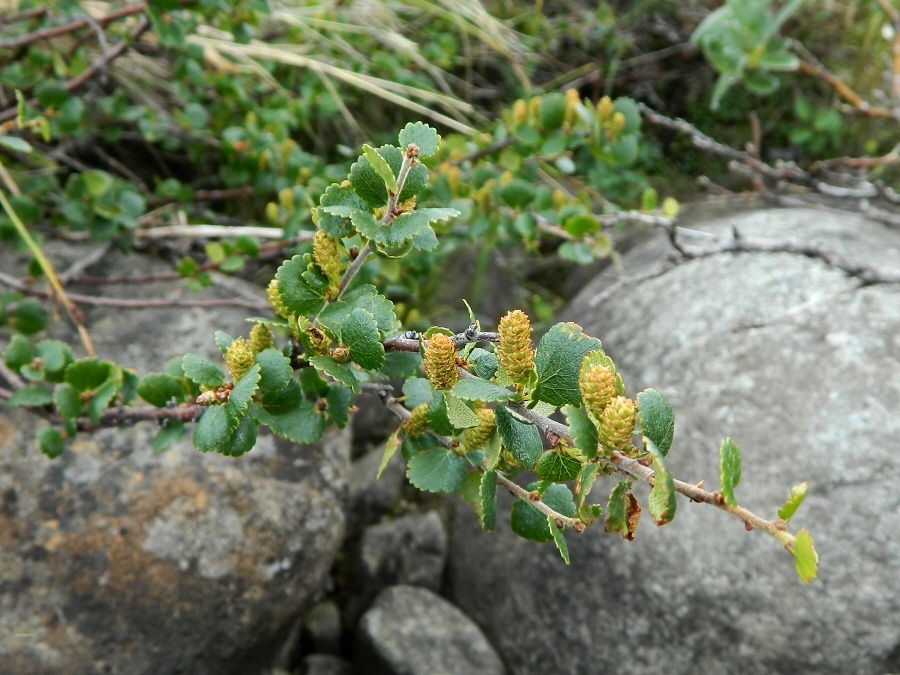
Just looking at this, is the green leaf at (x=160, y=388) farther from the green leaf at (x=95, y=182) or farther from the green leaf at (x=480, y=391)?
the green leaf at (x=95, y=182)

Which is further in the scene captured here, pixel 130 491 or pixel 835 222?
pixel 835 222

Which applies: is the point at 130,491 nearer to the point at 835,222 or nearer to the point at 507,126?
the point at 507,126

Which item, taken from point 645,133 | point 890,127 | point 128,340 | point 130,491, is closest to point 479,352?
point 130,491

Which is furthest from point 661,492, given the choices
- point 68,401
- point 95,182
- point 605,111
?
point 95,182

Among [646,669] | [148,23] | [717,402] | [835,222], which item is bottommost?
[646,669]

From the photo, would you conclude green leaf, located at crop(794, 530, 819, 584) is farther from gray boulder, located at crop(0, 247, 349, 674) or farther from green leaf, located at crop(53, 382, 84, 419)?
gray boulder, located at crop(0, 247, 349, 674)

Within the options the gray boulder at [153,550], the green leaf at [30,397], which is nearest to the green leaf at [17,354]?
the green leaf at [30,397]

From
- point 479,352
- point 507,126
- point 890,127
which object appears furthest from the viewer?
point 890,127

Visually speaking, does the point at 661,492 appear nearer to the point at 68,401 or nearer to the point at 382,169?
the point at 382,169
